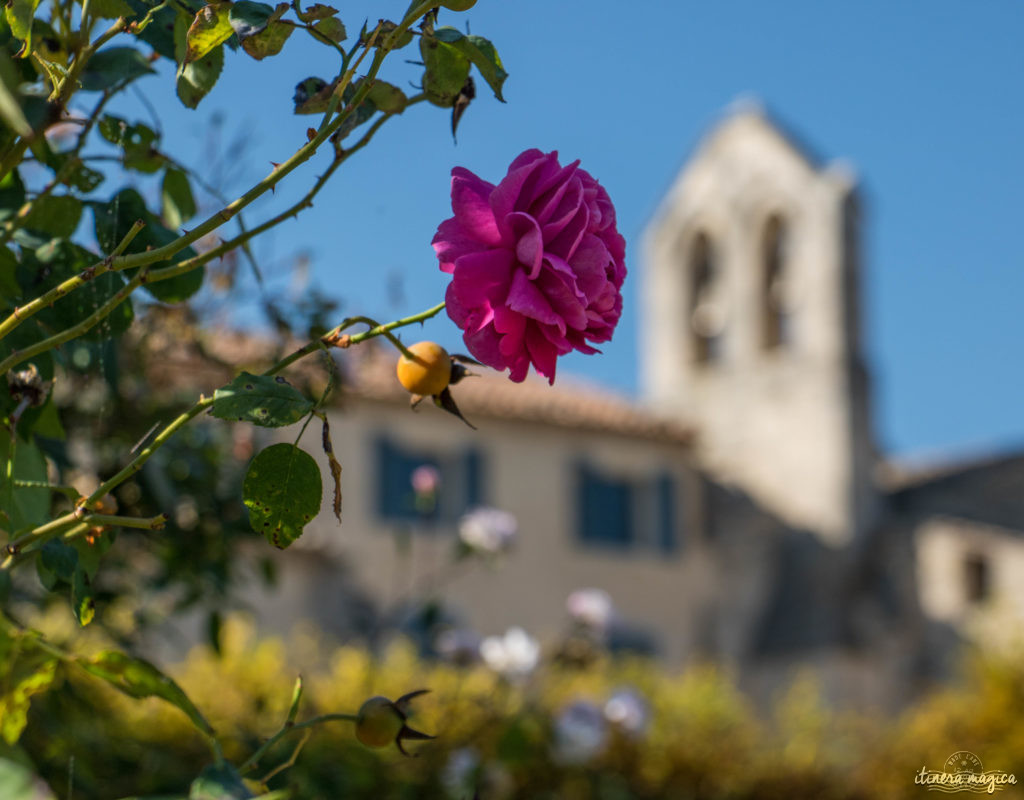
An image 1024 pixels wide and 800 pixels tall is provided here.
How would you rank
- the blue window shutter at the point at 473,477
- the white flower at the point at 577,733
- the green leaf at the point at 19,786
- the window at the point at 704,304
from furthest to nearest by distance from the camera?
the window at the point at 704,304
the blue window shutter at the point at 473,477
the white flower at the point at 577,733
the green leaf at the point at 19,786

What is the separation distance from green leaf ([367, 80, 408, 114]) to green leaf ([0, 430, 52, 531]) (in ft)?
1.54

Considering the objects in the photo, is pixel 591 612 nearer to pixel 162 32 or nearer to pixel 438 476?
pixel 162 32

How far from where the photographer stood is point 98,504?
47.2 inches

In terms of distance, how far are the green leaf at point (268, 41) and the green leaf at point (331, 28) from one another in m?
0.03

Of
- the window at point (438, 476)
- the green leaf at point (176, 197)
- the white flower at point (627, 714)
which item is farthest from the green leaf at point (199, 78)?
the window at point (438, 476)

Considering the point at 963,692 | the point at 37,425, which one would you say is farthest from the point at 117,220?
the point at 963,692

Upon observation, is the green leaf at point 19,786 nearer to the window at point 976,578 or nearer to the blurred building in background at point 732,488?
the blurred building in background at point 732,488

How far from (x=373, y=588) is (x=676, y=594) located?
476 cm

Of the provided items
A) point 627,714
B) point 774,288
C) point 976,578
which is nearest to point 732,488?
point 774,288

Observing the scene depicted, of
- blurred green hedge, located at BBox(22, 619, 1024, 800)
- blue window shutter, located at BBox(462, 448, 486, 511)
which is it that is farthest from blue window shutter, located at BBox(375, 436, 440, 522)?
blurred green hedge, located at BBox(22, 619, 1024, 800)

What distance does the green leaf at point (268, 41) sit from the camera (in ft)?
3.73

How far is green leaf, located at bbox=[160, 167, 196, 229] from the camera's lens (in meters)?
1.67

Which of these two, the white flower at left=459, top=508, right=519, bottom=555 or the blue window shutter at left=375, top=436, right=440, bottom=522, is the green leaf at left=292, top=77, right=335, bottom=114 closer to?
the white flower at left=459, top=508, right=519, bottom=555

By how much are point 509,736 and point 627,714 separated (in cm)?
112
